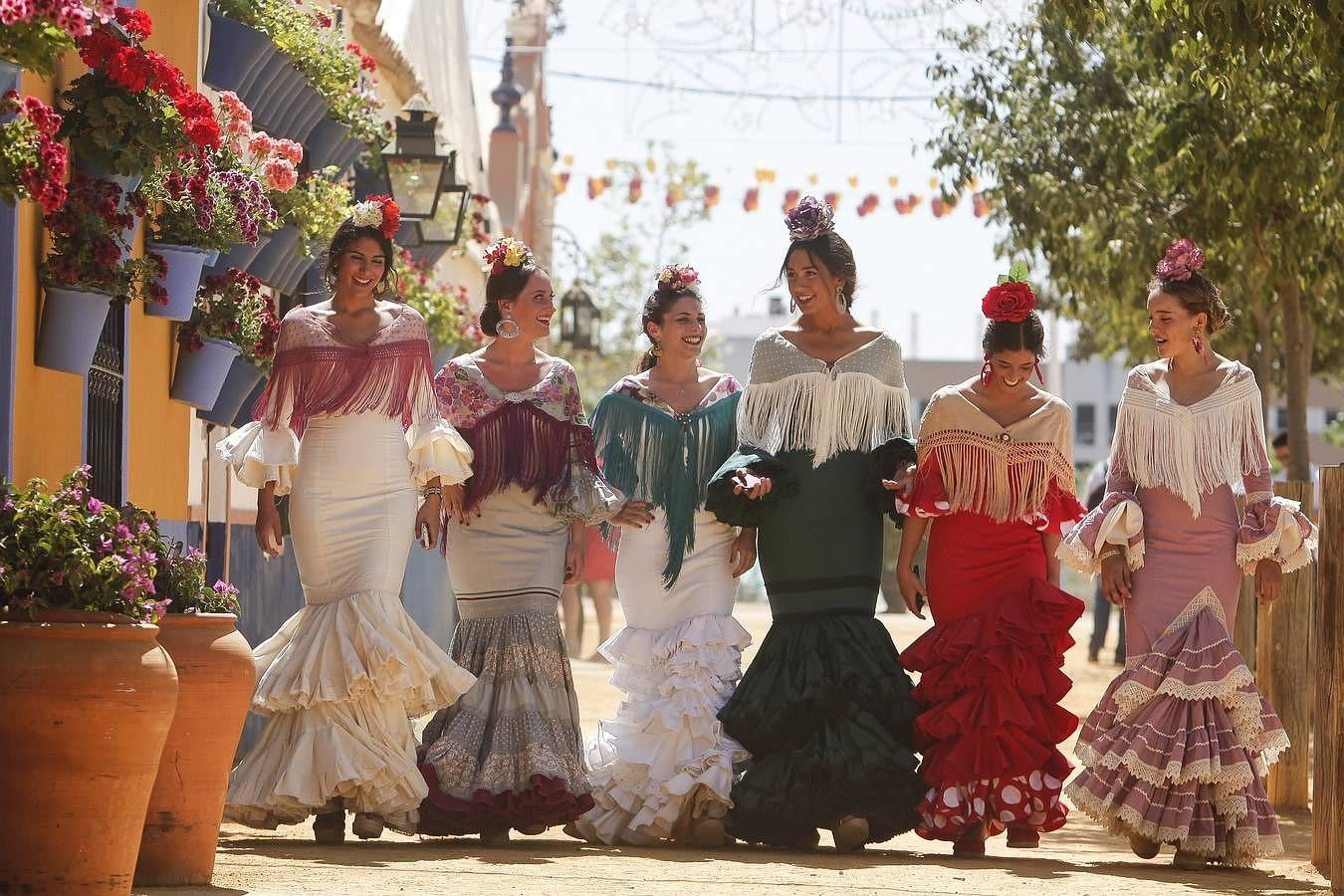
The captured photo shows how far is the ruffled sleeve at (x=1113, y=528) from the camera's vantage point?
7.50 m

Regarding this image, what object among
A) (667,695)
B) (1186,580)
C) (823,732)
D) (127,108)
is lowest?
(823,732)

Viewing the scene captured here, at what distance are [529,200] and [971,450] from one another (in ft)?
93.8

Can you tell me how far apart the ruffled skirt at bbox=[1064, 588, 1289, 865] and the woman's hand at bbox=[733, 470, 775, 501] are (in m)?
1.50

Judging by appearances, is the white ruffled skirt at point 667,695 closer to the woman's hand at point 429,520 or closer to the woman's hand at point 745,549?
the woman's hand at point 745,549

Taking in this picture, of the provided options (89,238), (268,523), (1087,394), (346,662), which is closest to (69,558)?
(89,238)

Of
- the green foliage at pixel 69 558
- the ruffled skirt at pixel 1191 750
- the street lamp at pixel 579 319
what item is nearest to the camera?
the green foliage at pixel 69 558

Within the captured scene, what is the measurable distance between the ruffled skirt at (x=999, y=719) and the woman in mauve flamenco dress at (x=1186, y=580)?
0.56ft

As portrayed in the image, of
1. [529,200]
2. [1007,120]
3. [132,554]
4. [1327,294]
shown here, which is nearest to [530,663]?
[132,554]

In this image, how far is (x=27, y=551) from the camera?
5.27m

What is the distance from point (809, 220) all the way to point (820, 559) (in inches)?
52.8

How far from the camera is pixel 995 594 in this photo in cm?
760

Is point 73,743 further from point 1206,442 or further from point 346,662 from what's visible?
point 1206,442

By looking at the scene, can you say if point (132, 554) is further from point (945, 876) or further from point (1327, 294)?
point (1327, 294)

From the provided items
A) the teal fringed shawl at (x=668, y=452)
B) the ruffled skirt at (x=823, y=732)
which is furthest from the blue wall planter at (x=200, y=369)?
the ruffled skirt at (x=823, y=732)
